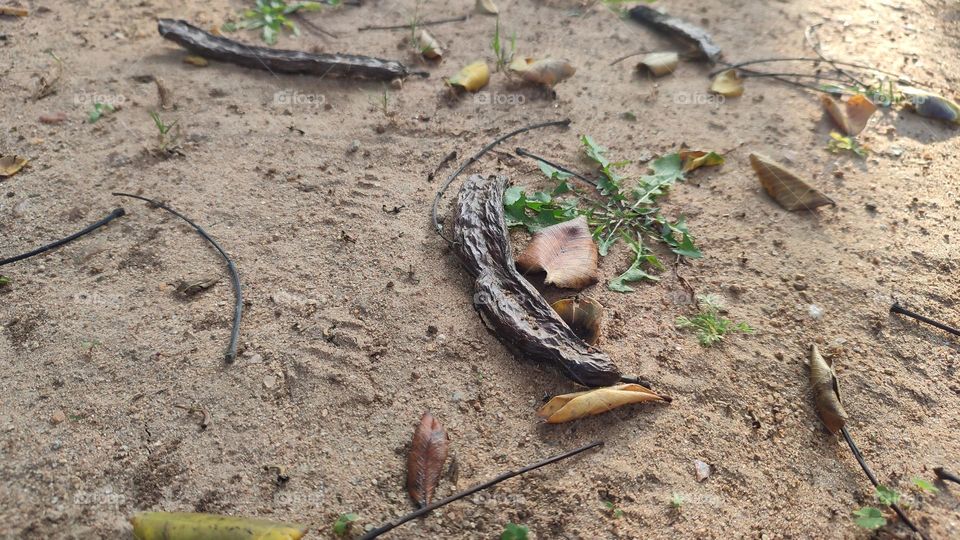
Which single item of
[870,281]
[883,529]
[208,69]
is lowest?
[883,529]

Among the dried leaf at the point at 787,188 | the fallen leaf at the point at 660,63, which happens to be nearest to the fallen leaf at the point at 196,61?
the fallen leaf at the point at 660,63

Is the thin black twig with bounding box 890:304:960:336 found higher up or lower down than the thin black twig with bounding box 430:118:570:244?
lower down

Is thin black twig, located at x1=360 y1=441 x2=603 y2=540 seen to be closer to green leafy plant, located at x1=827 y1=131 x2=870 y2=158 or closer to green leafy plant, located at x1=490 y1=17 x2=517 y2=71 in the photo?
green leafy plant, located at x1=827 y1=131 x2=870 y2=158

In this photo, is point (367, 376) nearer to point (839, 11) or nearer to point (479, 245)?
point (479, 245)

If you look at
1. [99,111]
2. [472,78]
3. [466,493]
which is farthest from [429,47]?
[466,493]

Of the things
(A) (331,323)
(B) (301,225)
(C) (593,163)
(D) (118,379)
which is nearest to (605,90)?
(C) (593,163)

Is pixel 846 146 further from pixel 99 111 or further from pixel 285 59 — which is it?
pixel 99 111

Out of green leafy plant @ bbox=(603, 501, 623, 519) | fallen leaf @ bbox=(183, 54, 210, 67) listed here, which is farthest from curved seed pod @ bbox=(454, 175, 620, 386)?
fallen leaf @ bbox=(183, 54, 210, 67)

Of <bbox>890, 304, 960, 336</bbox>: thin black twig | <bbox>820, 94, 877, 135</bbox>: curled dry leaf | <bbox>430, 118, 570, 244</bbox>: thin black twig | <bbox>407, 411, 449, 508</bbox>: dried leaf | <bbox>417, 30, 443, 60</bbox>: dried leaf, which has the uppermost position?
<bbox>417, 30, 443, 60</bbox>: dried leaf
